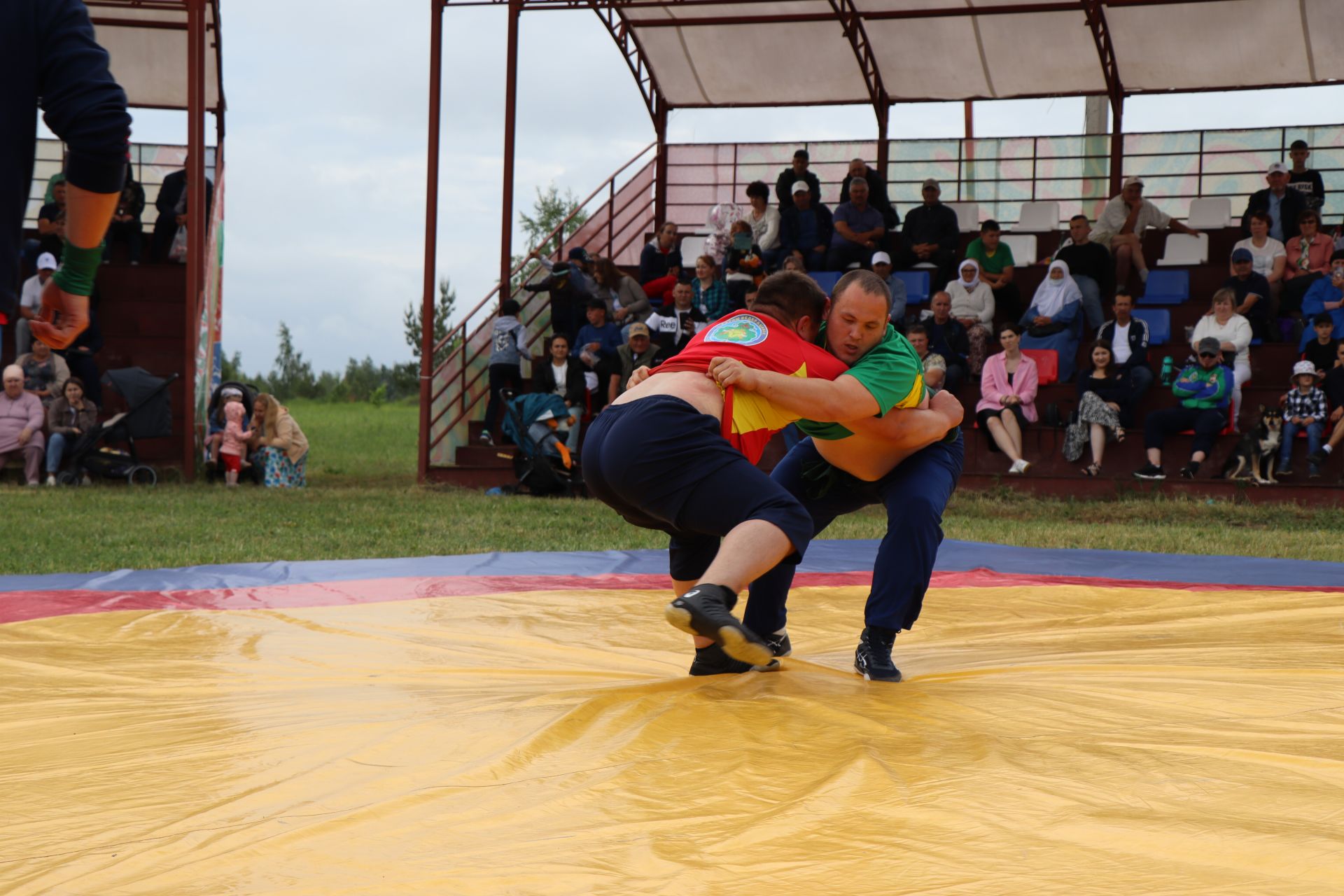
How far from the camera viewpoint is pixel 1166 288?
11086mm

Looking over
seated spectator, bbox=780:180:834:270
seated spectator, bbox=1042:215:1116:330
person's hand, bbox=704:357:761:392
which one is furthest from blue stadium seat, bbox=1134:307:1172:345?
person's hand, bbox=704:357:761:392

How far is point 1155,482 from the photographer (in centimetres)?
912

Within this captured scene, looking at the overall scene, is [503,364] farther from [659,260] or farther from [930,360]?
[930,360]

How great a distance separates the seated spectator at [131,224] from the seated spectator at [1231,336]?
10169 mm

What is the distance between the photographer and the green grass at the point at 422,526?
250 inches

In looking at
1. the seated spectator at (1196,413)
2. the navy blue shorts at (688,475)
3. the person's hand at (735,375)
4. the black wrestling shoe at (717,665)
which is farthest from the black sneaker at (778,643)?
the seated spectator at (1196,413)

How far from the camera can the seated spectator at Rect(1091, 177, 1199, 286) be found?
11.0 meters

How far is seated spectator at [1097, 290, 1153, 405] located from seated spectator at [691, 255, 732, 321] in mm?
3081

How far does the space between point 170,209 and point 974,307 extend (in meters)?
8.31

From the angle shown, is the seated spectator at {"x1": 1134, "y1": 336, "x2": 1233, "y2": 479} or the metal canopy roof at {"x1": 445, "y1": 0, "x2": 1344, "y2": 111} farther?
the metal canopy roof at {"x1": 445, "y1": 0, "x2": 1344, "y2": 111}

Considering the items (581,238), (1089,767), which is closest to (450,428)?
(581,238)

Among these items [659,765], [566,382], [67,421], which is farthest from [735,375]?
[67,421]

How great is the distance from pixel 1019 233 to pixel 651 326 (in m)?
4.18

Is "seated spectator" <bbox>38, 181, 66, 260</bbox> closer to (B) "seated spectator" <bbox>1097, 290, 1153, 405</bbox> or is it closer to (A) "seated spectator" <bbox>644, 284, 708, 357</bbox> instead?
(A) "seated spectator" <bbox>644, 284, 708, 357</bbox>
